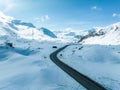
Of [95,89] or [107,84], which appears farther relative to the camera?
[107,84]

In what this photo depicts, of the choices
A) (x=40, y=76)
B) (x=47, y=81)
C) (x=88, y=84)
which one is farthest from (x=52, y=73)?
(x=88, y=84)

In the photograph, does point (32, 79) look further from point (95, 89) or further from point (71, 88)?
point (95, 89)

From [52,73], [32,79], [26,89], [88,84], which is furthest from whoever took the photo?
[52,73]

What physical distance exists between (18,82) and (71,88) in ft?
21.3

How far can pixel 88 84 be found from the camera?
26.1m

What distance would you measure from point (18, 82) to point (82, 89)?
7670 millimetres

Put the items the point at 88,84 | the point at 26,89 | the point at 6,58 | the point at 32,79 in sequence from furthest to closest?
the point at 6,58 → the point at 32,79 → the point at 88,84 → the point at 26,89

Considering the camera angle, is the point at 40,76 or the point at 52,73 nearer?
the point at 40,76

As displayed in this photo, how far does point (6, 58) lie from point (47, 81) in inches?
1093

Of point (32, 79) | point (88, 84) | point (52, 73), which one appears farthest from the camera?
point (52, 73)

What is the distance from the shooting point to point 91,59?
5600 centimetres

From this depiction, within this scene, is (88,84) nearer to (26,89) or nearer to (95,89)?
(95,89)

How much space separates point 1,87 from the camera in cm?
2441

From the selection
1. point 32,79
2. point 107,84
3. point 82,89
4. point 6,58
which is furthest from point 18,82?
point 6,58
